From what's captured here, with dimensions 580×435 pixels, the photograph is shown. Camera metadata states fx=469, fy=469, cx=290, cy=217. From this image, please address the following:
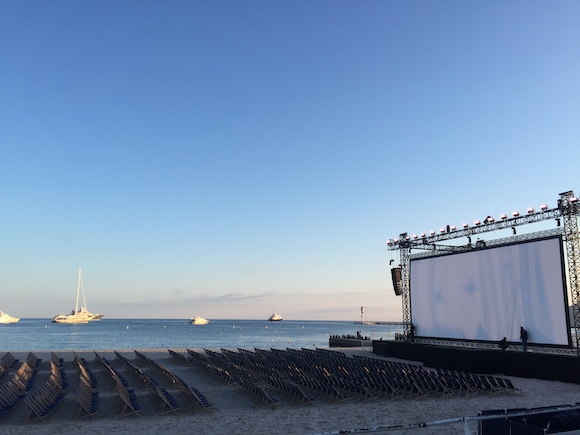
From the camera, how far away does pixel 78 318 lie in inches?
5925

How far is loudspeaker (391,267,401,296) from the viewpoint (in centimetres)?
2514

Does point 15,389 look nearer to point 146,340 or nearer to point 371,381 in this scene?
point 371,381

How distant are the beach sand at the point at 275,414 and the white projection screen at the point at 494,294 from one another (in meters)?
3.21

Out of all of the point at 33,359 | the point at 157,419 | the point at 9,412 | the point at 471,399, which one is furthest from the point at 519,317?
the point at 33,359

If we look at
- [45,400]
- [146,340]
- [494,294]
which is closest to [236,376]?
[45,400]

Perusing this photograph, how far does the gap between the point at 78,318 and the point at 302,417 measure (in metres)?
159

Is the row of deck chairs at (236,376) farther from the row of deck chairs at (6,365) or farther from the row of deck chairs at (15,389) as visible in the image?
the row of deck chairs at (6,365)

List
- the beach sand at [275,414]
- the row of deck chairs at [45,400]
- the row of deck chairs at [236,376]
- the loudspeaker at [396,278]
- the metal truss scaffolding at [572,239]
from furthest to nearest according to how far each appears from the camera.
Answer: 1. the loudspeaker at [396,278]
2. the metal truss scaffolding at [572,239]
3. the row of deck chairs at [236,376]
4. the row of deck chairs at [45,400]
5. the beach sand at [275,414]

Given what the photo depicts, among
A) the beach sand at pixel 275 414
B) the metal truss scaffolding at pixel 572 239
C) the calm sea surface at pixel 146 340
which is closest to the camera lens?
the beach sand at pixel 275 414

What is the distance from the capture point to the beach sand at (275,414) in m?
8.84

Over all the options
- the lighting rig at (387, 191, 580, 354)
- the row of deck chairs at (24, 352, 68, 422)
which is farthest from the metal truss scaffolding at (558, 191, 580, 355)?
the row of deck chairs at (24, 352, 68, 422)

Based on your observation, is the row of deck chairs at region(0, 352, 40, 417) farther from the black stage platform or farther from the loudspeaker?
the loudspeaker

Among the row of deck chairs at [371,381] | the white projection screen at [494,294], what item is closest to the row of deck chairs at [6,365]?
the row of deck chairs at [371,381]

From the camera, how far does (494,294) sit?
18547mm
